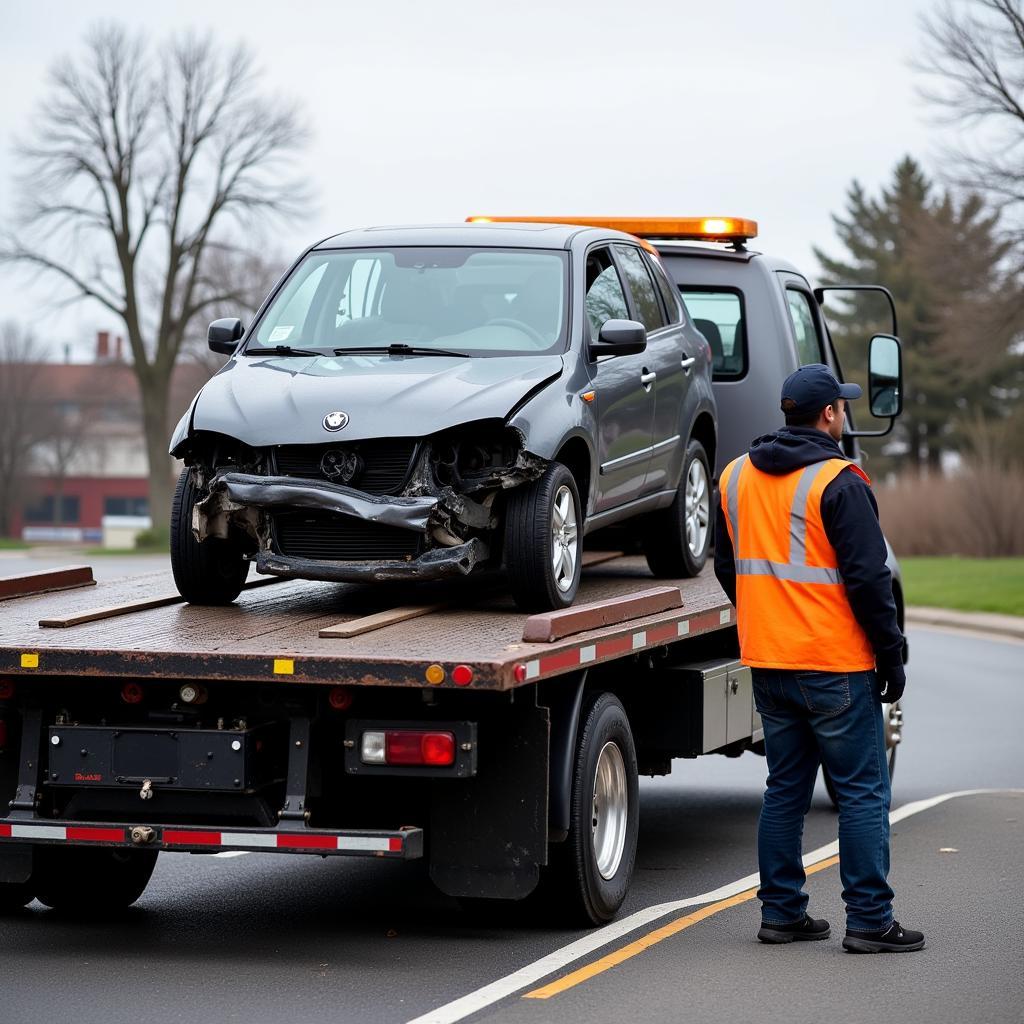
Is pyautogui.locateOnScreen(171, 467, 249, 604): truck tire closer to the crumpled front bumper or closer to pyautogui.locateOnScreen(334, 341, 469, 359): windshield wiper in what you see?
the crumpled front bumper

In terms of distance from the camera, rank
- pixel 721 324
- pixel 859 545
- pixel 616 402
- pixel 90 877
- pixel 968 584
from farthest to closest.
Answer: pixel 968 584 → pixel 721 324 → pixel 616 402 → pixel 90 877 → pixel 859 545

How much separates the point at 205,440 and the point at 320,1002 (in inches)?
104

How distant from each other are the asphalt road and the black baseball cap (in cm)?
194

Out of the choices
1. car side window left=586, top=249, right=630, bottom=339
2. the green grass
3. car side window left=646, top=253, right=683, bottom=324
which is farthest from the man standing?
the green grass

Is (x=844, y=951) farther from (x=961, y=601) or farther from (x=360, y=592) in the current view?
(x=961, y=601)

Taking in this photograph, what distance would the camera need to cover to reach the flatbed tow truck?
6.49 m

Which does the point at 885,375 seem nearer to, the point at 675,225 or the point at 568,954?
the point at 675,225

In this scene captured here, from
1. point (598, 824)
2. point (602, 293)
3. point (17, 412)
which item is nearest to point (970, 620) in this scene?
point (602, 293)

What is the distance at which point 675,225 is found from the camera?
1209 centimetres

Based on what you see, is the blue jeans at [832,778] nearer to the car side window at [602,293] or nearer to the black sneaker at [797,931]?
the black sneaker at [797,931]

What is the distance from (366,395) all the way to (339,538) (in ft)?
1.94

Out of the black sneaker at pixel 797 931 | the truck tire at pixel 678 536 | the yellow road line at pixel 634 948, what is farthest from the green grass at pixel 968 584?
the black sneaker at pixel 797 931

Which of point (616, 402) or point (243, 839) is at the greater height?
point (616, 402)

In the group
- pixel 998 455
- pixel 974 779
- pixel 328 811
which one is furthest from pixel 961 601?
pixel 328 811
